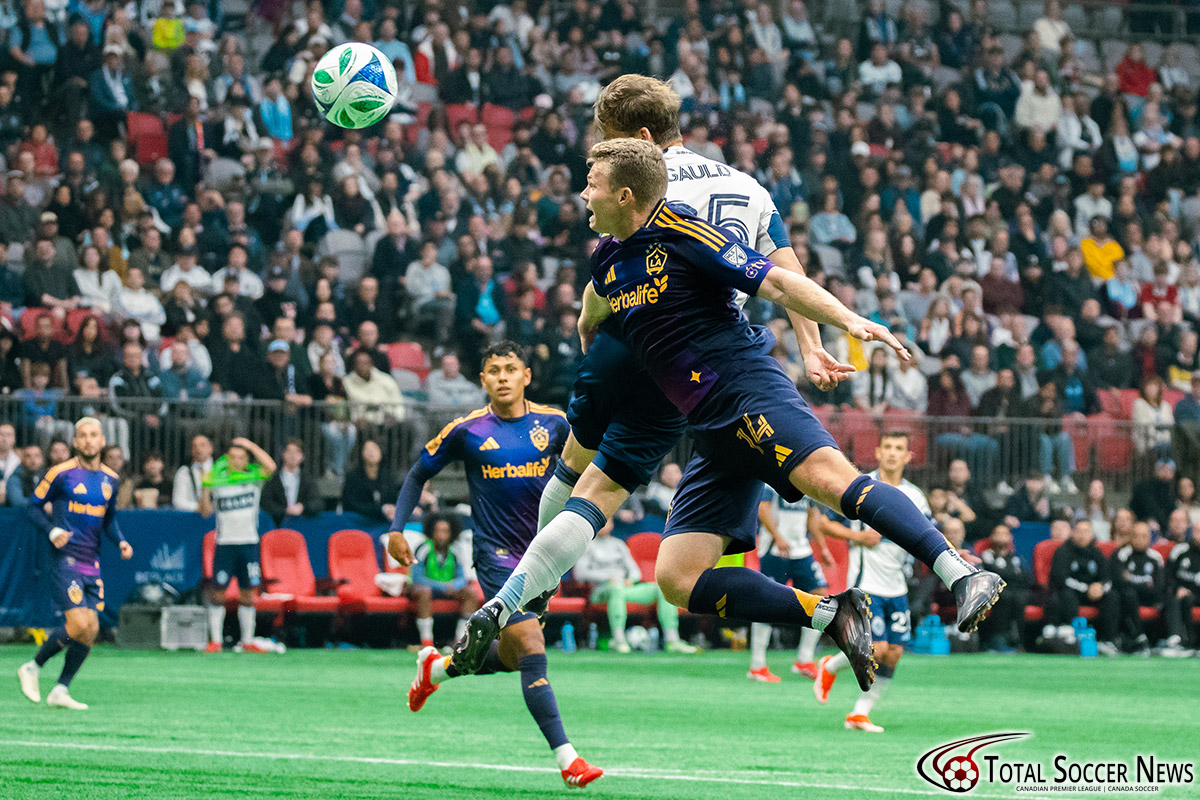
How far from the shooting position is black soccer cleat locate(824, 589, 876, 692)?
6348mm

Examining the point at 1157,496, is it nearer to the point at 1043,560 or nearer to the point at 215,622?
the point at 1043,560

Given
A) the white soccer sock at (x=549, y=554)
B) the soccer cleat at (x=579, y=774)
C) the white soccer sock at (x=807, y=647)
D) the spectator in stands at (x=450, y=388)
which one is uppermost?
the spectator in stands at (x=450, y=388)

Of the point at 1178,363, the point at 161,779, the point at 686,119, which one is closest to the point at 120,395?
the point at 686,119

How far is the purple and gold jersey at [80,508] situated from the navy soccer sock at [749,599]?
24.0 ft

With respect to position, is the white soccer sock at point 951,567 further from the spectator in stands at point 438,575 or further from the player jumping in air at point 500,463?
Result: the spectator in stands at point 438,575

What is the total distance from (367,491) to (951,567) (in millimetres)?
14062

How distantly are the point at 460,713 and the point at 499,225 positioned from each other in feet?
36.8

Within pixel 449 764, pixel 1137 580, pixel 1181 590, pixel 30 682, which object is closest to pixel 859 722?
pixel 449 764

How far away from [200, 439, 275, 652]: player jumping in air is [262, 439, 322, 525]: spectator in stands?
49 centimetres

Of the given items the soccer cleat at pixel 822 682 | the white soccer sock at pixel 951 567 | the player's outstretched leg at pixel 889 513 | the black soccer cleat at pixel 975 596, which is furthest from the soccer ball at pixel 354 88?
the soccer cleat at pixel 822 682

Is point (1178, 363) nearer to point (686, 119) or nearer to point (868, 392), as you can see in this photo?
point (868, 392)

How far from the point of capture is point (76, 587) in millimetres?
12523

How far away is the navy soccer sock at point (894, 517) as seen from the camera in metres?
6.00

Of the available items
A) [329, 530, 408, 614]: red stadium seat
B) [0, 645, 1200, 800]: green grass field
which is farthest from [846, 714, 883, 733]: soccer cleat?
[329, 530, 408, 614]: red stadium seat
